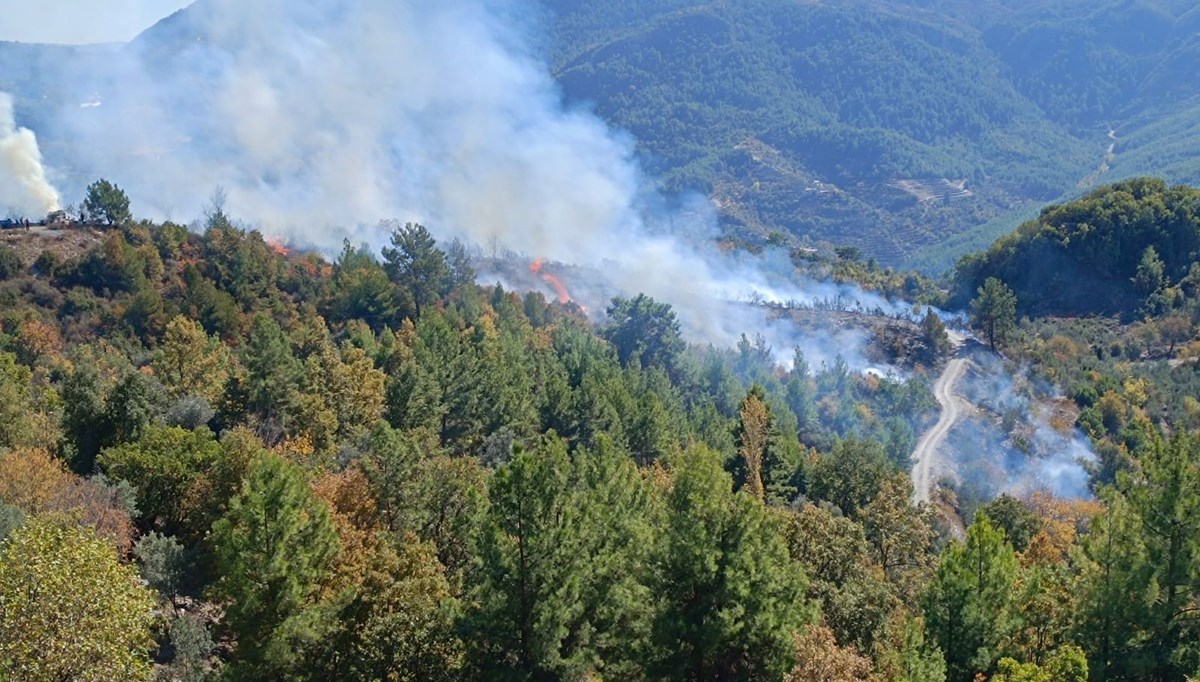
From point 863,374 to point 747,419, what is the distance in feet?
187

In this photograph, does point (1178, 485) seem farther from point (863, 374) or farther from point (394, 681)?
point (863, 374)

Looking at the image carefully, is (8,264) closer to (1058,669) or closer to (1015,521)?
(1015,521)

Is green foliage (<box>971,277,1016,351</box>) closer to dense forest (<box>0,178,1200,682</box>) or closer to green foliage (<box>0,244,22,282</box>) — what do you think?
dense forest (<box>0,178,1200,682</box>)

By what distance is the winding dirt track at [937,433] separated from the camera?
89000 millimetres

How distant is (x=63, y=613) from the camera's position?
834 inches

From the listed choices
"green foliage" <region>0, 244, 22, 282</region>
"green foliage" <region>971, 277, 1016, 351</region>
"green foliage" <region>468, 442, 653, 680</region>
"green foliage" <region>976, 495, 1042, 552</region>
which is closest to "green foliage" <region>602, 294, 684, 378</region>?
"green foliage" <region>976, 495, 1042, 552</region>

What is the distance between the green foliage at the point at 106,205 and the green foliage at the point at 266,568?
95.2 m

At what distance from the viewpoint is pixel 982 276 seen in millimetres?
154500

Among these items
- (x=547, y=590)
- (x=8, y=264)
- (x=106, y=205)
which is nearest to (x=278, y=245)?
(x=106, y=205)

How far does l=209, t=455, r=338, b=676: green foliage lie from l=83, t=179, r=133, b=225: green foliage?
9517cm

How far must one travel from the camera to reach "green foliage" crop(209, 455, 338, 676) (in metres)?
28.8

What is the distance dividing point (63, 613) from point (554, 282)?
130 m

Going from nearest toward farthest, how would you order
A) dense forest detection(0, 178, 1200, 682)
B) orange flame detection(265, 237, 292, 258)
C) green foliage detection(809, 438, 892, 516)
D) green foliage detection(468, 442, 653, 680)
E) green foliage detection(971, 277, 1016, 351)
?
dense forest detection(0, 178, 1200, 682) → green foliage detection(468, 442, 653, 680) → green foliage detection(809, 438, 892, 516) → green foliage detection(971, 277, 1016, 351) → orange flame detection(265, 237, 292, 258)

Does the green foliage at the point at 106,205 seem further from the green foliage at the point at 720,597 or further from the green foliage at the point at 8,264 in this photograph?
the green foliage at the point at 720,597
